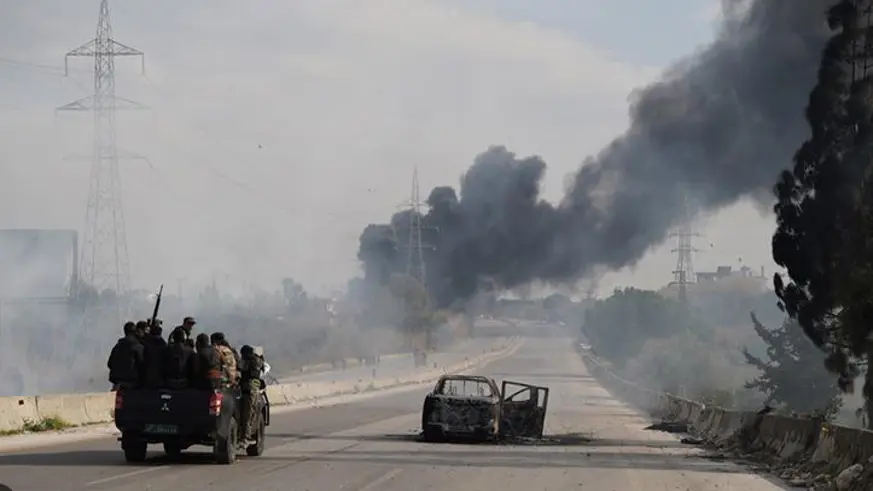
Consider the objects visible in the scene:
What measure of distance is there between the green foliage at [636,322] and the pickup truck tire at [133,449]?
4228 inches

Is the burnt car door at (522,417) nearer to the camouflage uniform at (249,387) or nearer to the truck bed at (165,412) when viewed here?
the camouflage uniform at (249,387)

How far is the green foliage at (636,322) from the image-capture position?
13450 cm

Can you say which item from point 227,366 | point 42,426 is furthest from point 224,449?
point 42,426

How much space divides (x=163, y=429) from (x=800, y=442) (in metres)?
11.3

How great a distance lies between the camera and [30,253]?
8344 cm

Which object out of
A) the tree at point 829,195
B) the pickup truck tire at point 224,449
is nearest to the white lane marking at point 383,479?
the pickup truck tire at point 224,449

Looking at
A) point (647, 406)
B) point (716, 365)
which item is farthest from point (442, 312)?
point (647, 406)

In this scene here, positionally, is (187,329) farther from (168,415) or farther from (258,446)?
(258,446)

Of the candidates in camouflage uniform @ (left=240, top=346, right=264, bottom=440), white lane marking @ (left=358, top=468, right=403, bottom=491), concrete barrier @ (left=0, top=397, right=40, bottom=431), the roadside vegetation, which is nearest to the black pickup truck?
camouflage uniform @ (left=240, top=346, right=264, bottom=440)

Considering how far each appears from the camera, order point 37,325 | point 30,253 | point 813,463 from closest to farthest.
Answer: point 813,463, point 37,325, point 30,253

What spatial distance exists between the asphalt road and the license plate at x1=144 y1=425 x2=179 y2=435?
1.60 feet

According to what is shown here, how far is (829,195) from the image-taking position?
41.5 meters

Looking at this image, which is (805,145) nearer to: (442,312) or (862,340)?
(862,340)

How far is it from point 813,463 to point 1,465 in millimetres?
12658
